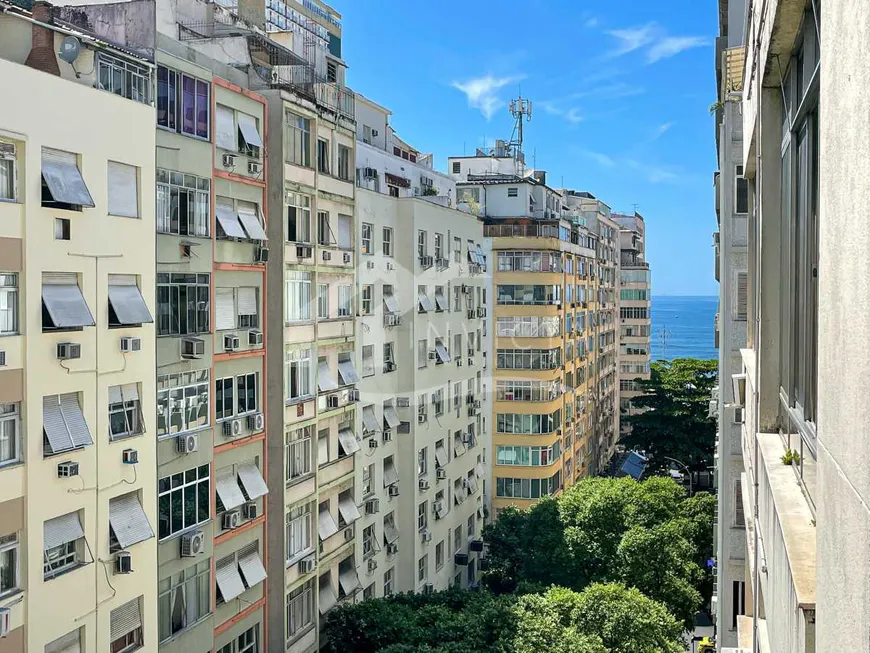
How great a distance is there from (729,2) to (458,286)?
21804 mm

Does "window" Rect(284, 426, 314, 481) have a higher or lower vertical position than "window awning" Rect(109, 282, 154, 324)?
lower

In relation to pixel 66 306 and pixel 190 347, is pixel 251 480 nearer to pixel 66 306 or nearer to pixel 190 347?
pixel 190 347

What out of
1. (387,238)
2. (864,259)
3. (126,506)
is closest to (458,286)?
(387,238)

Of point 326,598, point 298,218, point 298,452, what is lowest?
point 326,598

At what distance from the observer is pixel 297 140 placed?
86.6ft

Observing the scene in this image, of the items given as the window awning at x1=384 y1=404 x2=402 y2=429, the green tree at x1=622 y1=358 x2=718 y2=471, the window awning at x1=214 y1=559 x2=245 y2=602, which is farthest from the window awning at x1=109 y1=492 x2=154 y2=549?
the green tree at x1=622 y1=358 x2=718 y2=471

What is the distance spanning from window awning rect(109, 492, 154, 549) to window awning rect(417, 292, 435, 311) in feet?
60.7

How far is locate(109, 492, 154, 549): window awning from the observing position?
59.4ft

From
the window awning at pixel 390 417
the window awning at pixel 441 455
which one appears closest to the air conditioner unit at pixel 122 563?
the window awning at pixel 390 417

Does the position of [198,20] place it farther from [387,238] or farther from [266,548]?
[266,548]

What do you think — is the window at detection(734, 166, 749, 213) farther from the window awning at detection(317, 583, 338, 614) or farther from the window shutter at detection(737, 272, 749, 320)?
the window awning at detection(317, 583, 338, 614)

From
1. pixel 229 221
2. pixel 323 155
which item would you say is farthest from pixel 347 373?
pixel 229 221

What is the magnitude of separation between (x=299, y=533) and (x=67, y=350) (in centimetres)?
1164

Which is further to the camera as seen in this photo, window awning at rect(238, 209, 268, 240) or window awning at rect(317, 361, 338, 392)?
window awning at rect(317, 361, 338, 392)
